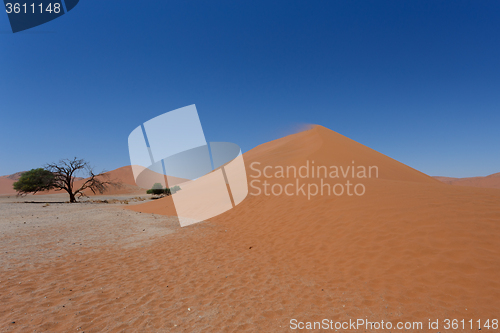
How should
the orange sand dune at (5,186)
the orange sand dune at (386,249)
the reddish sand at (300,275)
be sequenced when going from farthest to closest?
1. the orange sand dune at (5,186)
2. the orange sand dune at (386,249)
3. the reddish sand at (300,275)

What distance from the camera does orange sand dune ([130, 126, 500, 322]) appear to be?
4188mm

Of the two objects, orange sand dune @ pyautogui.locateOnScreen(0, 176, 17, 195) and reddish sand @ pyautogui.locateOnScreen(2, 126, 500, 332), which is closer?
reddish sand @ pyautogui.locateOnScreen(2, 126, 500, 332)

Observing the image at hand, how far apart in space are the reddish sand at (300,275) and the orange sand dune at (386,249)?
30 millimetres

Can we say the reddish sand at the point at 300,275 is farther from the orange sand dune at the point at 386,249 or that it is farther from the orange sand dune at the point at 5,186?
the orange sand dune at the point at 5,186

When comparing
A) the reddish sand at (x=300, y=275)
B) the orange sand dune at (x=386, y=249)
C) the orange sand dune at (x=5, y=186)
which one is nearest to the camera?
the reddish sand at (x=300, y=275)


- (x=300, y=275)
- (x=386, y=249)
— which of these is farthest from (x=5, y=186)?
(x=386, y=249)

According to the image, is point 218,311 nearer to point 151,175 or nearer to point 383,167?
point 383,167

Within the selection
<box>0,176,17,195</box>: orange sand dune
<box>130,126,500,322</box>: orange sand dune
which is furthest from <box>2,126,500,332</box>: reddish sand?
<box>0,176,17,195</box>: orange sand dune

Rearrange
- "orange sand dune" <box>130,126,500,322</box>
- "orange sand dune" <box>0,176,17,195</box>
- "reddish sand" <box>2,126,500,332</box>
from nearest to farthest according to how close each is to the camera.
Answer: "reddish sand" <box>2,126,500,332</box> → "orange sand dune" <box>130,126,500,322</box> → "orange sand dune" <box>0,176,17,195</box>

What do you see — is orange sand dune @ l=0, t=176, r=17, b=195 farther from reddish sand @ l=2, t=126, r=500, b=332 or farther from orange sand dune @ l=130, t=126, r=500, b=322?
reddish sand @ l=2, t=126, r=500, b=332

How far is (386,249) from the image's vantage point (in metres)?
6.21

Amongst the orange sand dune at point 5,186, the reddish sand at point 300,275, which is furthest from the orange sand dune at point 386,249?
the orange sand dune at point 5,186

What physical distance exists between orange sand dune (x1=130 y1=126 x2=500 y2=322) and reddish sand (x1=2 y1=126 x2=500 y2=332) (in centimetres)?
3

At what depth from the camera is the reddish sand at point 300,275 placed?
383 centimetres
